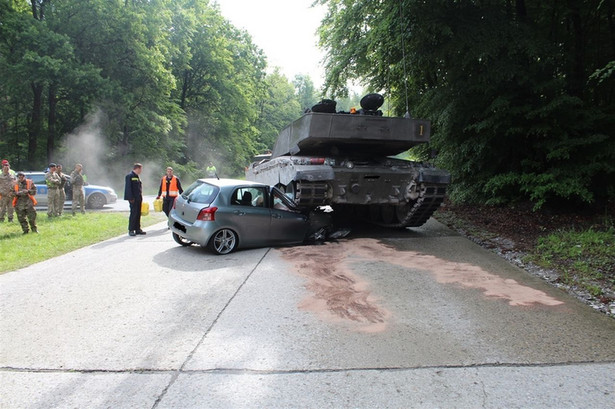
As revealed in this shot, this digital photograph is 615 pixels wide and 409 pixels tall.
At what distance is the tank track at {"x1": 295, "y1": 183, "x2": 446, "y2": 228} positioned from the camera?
8.49 metres

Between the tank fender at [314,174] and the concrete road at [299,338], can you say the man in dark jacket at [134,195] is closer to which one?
the concrete road at [299,338]

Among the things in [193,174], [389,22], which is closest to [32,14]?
[193,174]

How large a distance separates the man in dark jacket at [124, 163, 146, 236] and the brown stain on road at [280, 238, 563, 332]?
162 inches

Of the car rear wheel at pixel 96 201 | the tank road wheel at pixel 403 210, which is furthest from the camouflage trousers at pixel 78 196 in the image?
the tank road wheel at pixel 403 210

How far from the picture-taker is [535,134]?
10547 millimetres

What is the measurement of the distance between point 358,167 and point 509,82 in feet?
14.9

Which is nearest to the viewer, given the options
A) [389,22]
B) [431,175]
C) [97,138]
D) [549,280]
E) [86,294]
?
[86,294]

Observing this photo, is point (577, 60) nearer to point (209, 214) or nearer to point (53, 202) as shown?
point (209, 214)

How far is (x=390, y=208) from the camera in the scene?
428 inches

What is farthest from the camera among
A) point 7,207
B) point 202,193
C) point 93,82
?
point 93,82

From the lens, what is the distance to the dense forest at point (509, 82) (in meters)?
9.82

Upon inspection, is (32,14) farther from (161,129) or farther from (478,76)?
(478,76)

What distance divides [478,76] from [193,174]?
26712 millimetres

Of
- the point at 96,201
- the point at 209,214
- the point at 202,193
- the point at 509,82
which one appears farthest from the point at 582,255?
the point at 96,201
